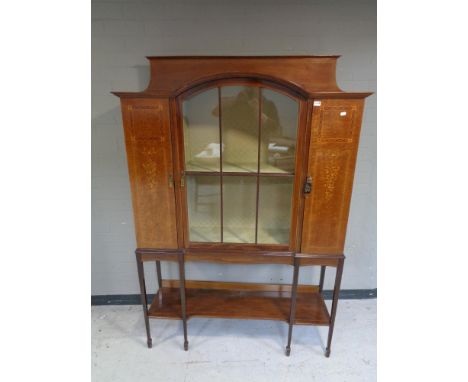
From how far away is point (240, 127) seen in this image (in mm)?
1324

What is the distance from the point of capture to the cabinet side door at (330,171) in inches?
45.7

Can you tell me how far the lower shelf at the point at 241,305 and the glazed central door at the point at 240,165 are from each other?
454mm

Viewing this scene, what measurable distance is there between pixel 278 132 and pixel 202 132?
1.25 feet

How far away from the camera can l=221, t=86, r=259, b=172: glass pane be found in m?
1.25

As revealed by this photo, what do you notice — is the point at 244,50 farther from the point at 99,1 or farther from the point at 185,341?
the point at 185,341

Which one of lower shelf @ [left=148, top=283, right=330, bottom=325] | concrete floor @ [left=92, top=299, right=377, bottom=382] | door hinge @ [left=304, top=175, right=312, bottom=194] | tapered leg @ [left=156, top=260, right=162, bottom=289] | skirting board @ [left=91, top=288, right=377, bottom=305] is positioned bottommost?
concrete floor @ [left=92, top=299, right=377, bottom=382]

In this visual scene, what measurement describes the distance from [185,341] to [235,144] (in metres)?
1.17

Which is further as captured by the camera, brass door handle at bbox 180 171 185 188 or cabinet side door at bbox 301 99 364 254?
brass door handle at bbox 180 171 185 188

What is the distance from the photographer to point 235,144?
1344 mm

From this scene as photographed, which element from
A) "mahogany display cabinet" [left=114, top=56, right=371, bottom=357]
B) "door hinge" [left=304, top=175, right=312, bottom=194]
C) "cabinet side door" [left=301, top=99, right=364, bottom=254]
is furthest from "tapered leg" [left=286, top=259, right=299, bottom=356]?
"door hinge" [left=304, top=175, right=312, bottom=194]

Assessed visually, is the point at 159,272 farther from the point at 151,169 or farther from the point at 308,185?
the point at 308,185

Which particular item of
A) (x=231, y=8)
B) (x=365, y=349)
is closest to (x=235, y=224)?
(x=365, y=349)

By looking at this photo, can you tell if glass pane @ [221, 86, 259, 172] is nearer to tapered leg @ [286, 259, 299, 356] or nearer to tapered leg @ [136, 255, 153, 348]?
tapered leg @ [286, 259, 299, 356]

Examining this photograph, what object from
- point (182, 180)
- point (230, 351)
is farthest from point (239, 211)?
point (230, 351)
